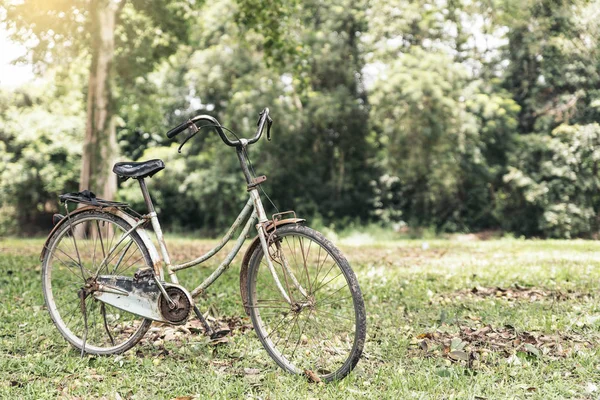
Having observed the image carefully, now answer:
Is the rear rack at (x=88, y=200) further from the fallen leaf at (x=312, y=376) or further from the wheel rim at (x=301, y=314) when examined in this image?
the fallen leaf at (x=312, y=376)

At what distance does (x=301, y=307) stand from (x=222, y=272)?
566 mm

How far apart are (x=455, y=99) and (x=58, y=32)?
11.3 m

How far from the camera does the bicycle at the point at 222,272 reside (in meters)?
3.11

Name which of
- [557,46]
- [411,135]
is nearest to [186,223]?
[411,135]

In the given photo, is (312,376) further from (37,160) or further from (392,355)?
(37,160)

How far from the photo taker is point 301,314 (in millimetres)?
3168

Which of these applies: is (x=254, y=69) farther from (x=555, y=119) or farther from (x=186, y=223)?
(x=555, y=119)

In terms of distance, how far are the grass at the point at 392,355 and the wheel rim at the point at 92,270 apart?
0.14m

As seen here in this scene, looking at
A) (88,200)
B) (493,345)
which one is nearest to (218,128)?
(88,200)

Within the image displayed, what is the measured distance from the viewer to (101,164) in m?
11.6

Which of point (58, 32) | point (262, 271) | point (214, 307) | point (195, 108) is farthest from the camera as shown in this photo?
point (195, 108)

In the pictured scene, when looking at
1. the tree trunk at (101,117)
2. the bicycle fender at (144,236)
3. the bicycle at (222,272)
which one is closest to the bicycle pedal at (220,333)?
the bicycle at (222,272)

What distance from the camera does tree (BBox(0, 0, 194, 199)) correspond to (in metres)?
10.8

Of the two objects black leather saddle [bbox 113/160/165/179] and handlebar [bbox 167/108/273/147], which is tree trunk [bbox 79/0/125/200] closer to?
black leather saddle [bbox 113/160/165/179]
